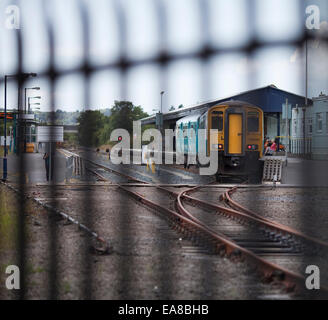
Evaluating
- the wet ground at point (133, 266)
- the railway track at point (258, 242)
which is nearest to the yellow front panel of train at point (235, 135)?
the railway track at point (258, 242)

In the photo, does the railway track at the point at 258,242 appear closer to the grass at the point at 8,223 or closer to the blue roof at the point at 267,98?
the grass at the point at 8,223

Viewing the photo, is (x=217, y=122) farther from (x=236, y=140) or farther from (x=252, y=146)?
(x=252, y=146)

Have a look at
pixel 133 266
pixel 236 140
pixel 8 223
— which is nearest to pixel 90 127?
pixel 133 266

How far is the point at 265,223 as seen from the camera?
9508mm

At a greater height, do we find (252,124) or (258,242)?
(252,124)

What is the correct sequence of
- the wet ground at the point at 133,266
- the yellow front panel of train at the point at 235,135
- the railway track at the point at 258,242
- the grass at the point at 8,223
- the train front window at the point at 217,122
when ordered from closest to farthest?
the wet ground at the point at 133,266 → the railway track at the point at 258,242 → the grass at the point at 8,223 → the yellow front panel of train at the point at 235,135 → the train front window at the point at 217,122

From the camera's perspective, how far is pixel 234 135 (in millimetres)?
18625

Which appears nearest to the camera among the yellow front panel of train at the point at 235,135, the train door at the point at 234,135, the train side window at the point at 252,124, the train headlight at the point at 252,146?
the train door at the point at 234,135

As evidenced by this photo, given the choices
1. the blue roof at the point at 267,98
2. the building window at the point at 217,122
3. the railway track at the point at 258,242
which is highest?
the building window at the point at 217,122

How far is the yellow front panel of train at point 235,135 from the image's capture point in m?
18.7

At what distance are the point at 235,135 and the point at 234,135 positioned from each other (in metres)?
0.07
